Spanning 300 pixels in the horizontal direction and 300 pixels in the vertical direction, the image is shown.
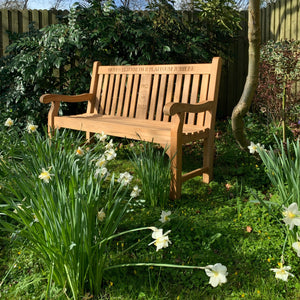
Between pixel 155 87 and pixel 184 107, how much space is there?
101cm

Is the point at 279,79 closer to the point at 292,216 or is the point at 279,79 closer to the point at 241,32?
the point at 241,32

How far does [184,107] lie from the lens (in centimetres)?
258

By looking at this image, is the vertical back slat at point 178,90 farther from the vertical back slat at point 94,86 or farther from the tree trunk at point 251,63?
the vertical back slat at point 94,86

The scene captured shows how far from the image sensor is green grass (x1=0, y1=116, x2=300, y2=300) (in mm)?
1637

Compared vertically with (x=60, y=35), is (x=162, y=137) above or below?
below

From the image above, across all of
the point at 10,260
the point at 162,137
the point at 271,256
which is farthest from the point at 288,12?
the point at 10,260

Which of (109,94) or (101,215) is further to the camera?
(109,94)

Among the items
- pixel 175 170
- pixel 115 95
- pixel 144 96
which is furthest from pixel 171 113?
pixel 115 95

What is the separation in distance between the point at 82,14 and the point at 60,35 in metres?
0.45

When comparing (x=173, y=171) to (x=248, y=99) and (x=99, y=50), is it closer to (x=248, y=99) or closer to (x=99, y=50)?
(x=248, y=99)

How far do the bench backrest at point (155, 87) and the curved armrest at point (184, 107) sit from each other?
0.14 meters

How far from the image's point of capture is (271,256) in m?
1.89

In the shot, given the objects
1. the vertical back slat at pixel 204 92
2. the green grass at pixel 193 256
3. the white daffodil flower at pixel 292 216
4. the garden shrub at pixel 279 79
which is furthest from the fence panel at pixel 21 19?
the white daffodil flower at pixel 292 216

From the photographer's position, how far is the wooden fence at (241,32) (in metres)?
5.52
